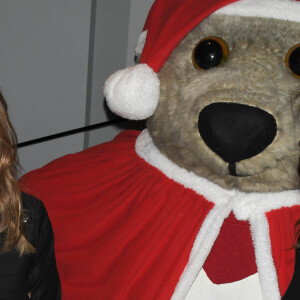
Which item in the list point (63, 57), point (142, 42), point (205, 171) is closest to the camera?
point (205, 171)

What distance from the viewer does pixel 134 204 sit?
114 centimetres

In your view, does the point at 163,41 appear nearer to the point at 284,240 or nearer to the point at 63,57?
the point at 284,240

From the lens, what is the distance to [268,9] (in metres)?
1.02

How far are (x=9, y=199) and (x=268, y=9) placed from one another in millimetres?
560

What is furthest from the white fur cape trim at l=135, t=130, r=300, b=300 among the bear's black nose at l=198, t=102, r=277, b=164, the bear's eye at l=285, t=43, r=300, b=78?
the bear's eye at l=285, t=43, r=300, b=78

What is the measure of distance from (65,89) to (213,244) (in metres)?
0.84

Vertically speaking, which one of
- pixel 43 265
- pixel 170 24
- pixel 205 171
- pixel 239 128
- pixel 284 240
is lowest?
pixel 43 265

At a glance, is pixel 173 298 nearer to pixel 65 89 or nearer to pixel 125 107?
pixel 125 107

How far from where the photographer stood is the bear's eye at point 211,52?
1035 millimetres

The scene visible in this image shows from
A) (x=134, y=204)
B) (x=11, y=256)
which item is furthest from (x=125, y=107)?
(x=11, y=256)

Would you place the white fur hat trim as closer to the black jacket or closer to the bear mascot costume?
the bear mascot costume

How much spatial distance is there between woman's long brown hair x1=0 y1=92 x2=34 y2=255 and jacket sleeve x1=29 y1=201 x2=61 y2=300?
44 mm

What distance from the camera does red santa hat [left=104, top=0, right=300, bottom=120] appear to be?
1.02m

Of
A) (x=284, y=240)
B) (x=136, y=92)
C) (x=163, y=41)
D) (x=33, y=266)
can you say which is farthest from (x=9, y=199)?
(x=284, y=240)
